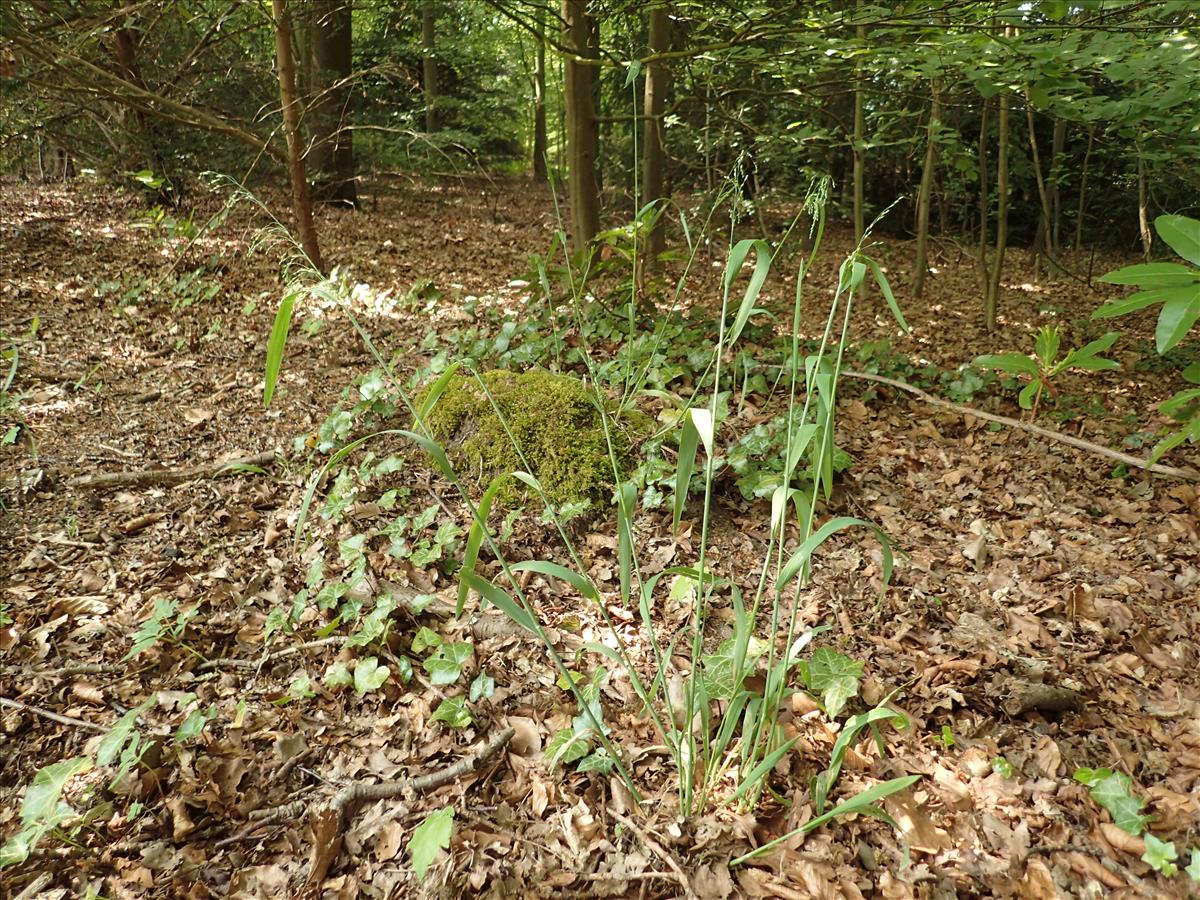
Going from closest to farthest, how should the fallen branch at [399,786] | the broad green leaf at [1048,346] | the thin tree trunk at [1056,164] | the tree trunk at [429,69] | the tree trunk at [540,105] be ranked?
the fallen branch at [399,786]
the broad green leaf at [1048,346]
the tree trunk at [540,105]
the thin tree trunk at [1056,164]
the tree trunk at [429,69]

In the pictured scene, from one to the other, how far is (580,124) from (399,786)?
4142 mm

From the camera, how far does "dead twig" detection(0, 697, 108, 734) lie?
6.10 ft

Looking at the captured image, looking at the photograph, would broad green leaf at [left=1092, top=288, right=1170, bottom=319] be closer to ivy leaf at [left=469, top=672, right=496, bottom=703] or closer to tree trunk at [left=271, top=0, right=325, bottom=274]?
ivy leaf at [left=469, top=672, right=496, bottom=703]

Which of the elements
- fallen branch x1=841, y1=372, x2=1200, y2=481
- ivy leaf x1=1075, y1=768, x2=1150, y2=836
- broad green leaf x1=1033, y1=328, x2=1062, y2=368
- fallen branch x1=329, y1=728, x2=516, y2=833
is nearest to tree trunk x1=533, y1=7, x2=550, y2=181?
fallen branch x1=841, y1=372, x2=1200, y2=481

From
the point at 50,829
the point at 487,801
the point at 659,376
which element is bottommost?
the point at 487,801

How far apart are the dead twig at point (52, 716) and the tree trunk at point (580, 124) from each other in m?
3.42

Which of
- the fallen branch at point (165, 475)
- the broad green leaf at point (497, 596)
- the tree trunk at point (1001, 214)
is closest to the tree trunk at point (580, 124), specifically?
the fallen branch at point (165, 475)

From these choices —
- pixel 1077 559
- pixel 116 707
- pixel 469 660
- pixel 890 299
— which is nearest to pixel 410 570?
pixel 469 660

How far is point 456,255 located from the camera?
21.4 feet

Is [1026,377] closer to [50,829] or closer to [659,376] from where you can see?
[659,376]

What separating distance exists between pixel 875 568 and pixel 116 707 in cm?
246

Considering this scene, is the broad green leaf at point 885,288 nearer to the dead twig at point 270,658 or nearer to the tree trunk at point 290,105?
the dead twig at point 270,658

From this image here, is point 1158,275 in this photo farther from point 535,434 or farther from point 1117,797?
point 535,434

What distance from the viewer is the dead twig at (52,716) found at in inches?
73.2
